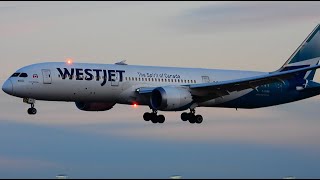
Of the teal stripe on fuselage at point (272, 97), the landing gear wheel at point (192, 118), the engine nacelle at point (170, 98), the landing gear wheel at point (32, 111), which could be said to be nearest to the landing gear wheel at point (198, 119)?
the landing gear wheel at point (192, 118)

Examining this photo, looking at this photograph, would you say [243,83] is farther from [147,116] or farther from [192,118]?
[147,116]

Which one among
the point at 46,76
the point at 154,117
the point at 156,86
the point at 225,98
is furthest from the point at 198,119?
the point at 46,76

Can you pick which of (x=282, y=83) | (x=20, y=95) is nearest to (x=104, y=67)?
(x=20, y=95)

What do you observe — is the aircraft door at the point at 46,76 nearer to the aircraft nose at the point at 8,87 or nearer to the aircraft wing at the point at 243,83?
the aircraft nose at the point at 8,87

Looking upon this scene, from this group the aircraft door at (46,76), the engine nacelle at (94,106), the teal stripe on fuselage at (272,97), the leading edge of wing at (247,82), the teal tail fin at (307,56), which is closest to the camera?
the aircraft door at (46,76)

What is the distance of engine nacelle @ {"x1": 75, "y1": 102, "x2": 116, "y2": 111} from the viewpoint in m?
77.8

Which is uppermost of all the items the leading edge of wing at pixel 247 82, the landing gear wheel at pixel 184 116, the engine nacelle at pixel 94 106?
the engine nacelle at pixel 94 106

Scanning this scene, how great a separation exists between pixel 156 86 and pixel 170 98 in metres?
3.14

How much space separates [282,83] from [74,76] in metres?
20.1

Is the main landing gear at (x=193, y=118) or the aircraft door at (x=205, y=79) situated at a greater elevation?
the aircraft door at (x=205, y=79)

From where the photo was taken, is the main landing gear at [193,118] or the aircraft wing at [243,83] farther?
the main landing gear at [193,118]

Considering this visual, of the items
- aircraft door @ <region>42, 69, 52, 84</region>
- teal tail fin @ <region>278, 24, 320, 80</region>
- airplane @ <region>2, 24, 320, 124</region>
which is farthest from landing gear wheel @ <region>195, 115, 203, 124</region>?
aircraft door @ <region>42, 69, 52, 84</region>

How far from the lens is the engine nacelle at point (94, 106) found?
255 ft

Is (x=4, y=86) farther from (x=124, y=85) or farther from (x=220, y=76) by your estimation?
(x=220, y=76)
